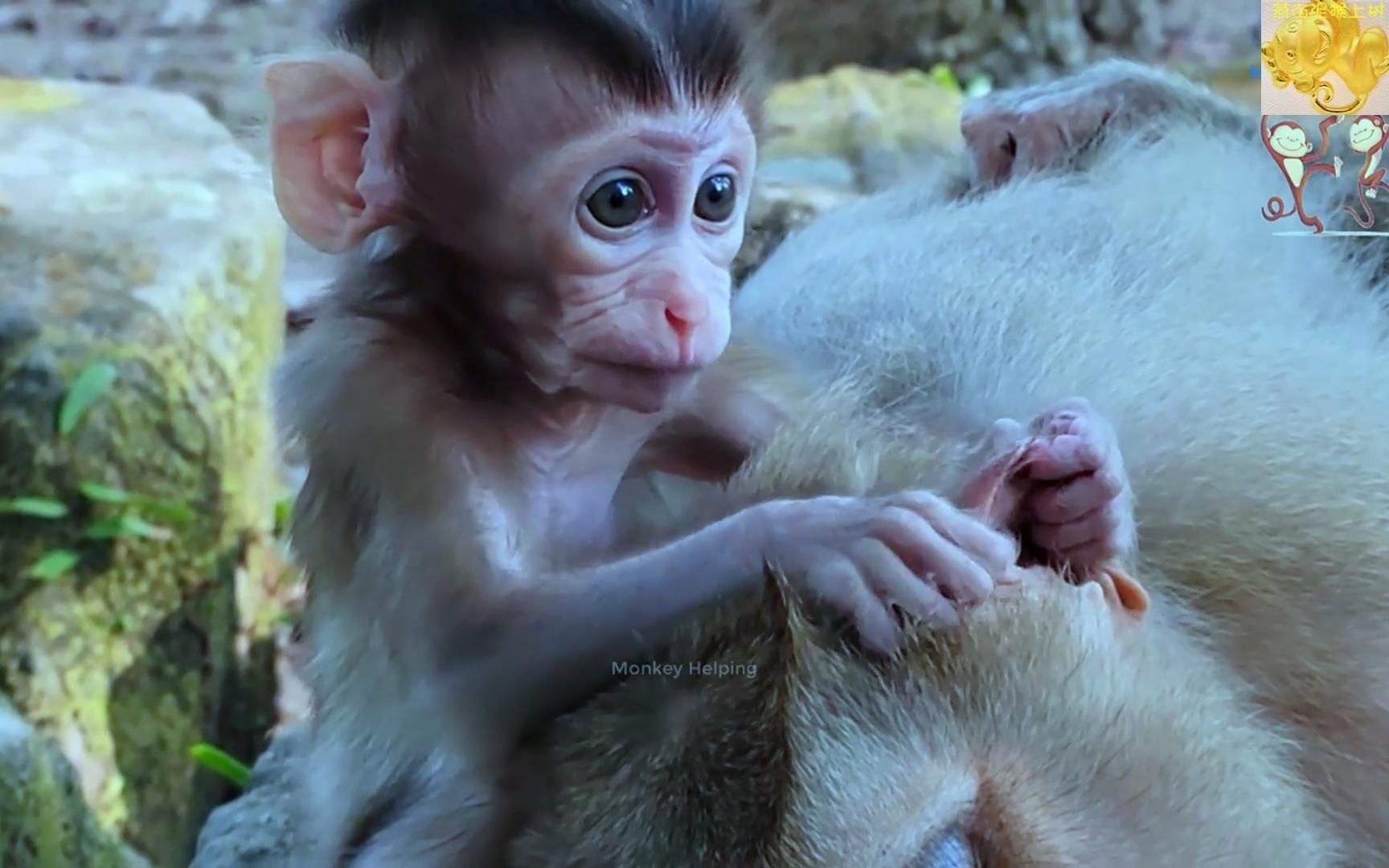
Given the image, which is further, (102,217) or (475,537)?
(102,217)

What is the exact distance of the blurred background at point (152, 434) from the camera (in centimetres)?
218

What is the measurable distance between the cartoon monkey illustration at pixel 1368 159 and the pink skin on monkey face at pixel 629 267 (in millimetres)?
714

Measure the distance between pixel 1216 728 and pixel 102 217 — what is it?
188 cm

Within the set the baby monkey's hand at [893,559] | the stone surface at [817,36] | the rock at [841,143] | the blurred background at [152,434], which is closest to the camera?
the baby monkey's hand at [893,559]

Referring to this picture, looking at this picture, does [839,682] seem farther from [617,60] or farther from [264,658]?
[264,658]

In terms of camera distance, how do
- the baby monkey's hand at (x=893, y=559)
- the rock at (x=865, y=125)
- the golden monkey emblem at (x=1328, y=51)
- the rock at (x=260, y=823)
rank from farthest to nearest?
the rock at (x=865, y=125), the rock at (x=260, y=823), the golden monkey emblem at (x=1328, y=51), the baby monkey's hand at (x=893, y=559)

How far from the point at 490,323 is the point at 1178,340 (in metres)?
0.64

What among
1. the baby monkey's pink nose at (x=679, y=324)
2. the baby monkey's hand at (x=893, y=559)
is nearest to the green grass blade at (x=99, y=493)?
the baby monkey's pink nose at (x=679, y=324)

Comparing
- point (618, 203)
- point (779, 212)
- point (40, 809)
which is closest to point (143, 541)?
point (40, 809)

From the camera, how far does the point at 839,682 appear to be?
111 cm

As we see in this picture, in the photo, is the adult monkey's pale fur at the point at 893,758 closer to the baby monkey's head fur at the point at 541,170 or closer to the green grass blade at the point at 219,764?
the baby monkey's head fur at the point at 541,170

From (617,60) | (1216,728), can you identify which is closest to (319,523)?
(617,60)

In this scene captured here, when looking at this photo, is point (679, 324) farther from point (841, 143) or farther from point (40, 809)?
point (841, 143)

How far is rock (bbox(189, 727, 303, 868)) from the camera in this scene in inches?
79.4
